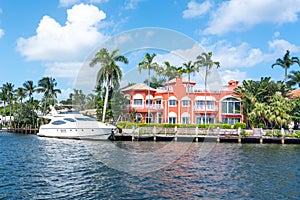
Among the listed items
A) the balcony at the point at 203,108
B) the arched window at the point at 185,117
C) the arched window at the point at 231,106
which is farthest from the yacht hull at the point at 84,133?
the arched window at the point at 231,106

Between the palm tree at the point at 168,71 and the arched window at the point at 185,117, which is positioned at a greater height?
the palm tree at the point at 168,71

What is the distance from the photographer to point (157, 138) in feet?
146

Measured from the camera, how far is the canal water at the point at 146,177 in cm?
1562

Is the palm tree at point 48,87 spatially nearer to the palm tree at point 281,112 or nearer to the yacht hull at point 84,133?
the yacht hull at point 84,133

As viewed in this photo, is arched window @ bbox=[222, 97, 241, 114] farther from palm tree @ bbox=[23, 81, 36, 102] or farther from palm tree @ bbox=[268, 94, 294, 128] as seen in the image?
palm tree @ bbox=[23, 81, 36, 102]

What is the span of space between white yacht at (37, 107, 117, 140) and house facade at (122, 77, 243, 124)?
15.0 metres

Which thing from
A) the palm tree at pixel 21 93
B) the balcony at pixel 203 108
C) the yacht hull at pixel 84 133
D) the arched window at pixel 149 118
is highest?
the palm tree at pixel 21 93

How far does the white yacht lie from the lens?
44.6 metres

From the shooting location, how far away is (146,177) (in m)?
19.1

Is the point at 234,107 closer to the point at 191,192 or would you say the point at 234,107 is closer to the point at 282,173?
the point at 282,173

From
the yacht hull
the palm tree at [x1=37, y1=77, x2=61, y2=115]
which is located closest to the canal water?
the yacht hull

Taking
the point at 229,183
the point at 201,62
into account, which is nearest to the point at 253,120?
the point at 201,62

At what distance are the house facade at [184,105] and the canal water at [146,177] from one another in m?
31.2

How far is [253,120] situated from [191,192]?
1585 inches
